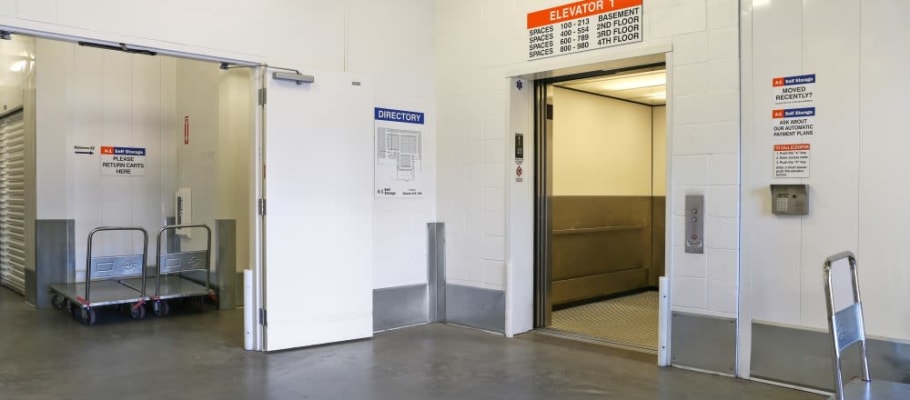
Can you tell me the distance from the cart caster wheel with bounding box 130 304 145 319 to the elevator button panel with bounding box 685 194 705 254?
5305 mm

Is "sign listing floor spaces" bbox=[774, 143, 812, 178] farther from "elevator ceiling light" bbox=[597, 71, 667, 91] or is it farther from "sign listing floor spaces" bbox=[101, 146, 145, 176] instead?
"sign listing floor spaces" bbox=[101, 146, 145, 176]

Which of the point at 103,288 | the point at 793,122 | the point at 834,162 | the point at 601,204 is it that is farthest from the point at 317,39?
the point at 601,204

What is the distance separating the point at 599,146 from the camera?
7.81 meters

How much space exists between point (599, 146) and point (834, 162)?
13.3 feet

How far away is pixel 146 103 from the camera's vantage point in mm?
7492

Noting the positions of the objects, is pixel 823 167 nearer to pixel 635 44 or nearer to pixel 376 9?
pixel 635 44

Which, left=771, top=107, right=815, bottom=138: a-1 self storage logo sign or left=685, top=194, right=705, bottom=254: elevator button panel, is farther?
left=685, top=194, right=705, bottom=254: elevator button panel

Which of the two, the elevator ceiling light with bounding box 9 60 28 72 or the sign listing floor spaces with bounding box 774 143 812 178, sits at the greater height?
the elevator ceiling light with bounding box 9 60 28 72

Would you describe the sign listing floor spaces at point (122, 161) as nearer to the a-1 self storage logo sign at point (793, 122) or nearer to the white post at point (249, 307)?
the white post at point (249, 307)

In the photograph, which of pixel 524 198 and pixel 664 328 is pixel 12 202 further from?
pixel 664 328

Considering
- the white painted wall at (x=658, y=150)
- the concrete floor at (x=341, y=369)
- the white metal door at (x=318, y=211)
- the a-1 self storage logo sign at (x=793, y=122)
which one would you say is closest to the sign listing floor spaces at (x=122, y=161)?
the concrete floor at (x=341, y=369)

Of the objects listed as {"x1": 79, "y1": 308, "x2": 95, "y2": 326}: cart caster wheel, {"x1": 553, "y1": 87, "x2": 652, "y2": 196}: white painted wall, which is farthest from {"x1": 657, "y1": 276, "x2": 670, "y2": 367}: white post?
{"x1": 79, "y1": 308, "x2": 95, "y2": 326}: cart caster wheel

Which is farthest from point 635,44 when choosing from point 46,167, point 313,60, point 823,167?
point 46,167

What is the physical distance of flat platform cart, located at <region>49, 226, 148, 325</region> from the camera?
239 inches
